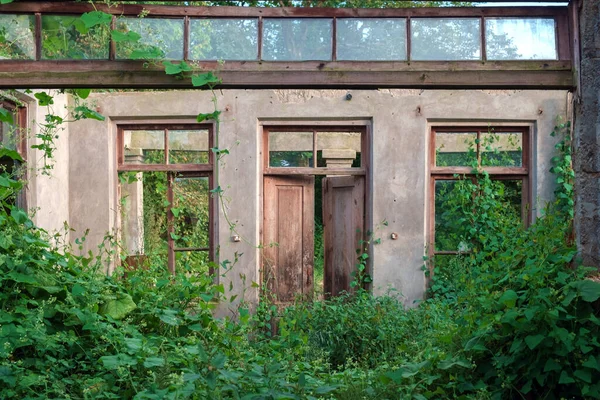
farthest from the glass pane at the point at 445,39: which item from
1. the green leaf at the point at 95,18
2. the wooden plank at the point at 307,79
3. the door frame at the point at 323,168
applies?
the door frame at the point at 323,168

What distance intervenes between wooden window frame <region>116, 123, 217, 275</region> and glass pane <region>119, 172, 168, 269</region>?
9cm

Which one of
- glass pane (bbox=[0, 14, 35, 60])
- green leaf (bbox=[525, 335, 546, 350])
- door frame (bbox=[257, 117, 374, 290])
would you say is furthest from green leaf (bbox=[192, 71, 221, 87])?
door frame (bbox=[257, 117, 374, 290])

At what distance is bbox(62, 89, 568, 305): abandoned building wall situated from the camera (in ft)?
27.7

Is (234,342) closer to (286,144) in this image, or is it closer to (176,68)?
(176,68)

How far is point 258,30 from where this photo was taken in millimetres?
5121

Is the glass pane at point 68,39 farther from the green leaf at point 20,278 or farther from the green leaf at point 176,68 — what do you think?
the green leaf at point 20,278

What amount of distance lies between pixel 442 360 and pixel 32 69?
327cm

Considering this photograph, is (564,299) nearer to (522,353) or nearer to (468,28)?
(522,353)

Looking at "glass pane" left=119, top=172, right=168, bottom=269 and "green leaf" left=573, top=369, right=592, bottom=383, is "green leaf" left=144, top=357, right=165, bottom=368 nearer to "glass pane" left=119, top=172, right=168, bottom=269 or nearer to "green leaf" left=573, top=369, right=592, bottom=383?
"green leaf" left=573, top=369, right=592, bottom=383

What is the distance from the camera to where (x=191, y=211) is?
8922mm

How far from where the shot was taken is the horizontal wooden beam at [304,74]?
4871mm

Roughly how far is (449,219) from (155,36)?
4809 mm

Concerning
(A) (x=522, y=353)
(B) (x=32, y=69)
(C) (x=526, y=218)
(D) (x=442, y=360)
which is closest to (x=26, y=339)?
(B) (x=32, y=69)

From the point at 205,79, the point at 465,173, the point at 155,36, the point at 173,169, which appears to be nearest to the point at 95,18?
the point at 155,36
